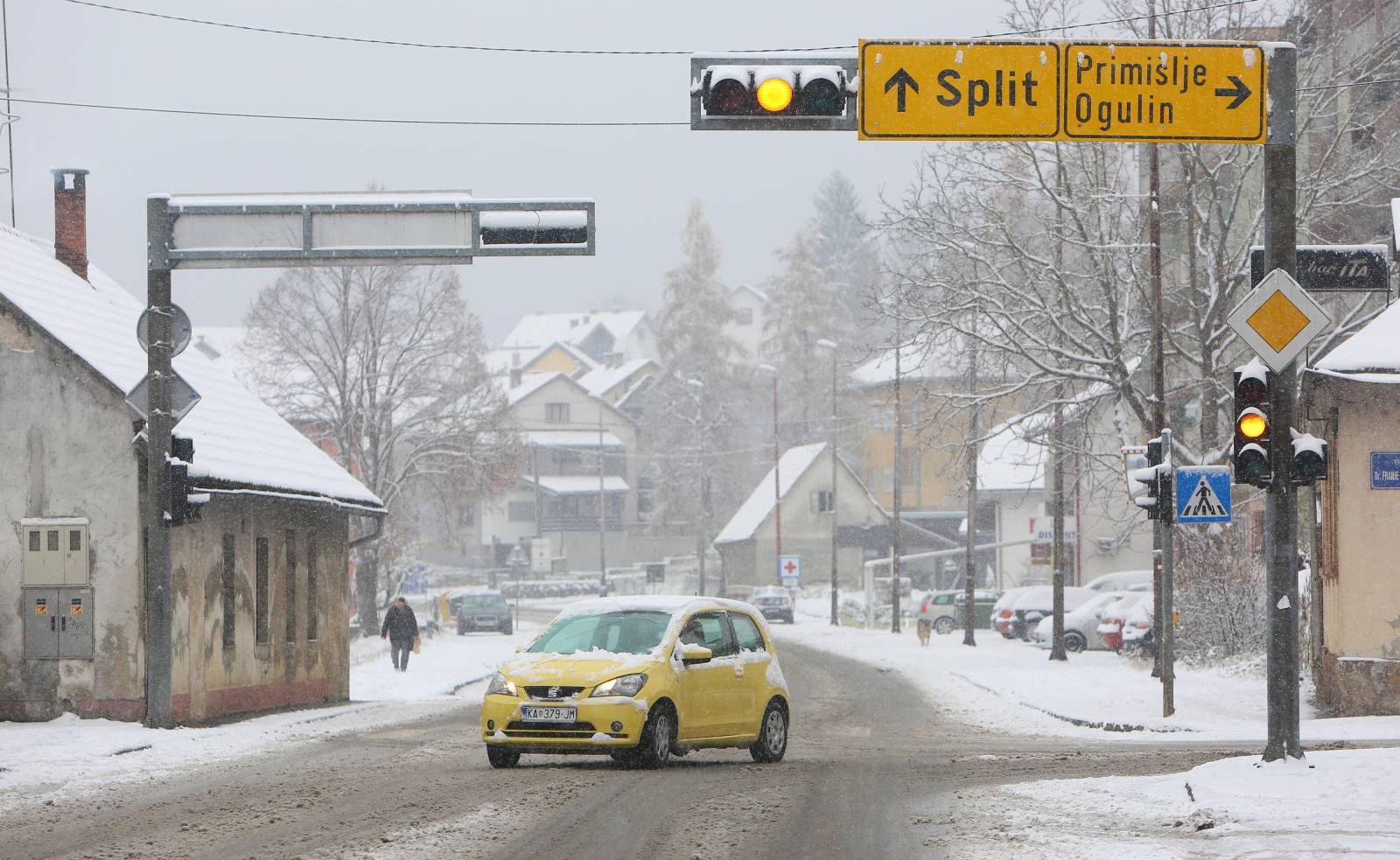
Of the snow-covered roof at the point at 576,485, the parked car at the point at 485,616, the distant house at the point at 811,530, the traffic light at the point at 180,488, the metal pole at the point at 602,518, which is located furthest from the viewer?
the snow-covered roof at the point at 576,485

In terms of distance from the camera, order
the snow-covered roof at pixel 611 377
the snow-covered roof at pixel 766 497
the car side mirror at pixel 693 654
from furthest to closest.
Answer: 1. the snow-covered roof at pixel 611 377
2. the snow-covered roof at pixel 766 497
3. the car side mirror at pixel 693 654

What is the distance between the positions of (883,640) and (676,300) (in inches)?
2424

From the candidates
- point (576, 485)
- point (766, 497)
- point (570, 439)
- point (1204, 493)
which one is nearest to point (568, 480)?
→ point (576, 485)

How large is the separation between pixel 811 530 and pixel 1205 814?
80376 millimetres

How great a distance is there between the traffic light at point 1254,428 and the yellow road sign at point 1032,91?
6.14ft

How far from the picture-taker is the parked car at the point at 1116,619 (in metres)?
41.3

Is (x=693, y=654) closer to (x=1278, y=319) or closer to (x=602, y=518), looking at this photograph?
(x=1278, y=319)

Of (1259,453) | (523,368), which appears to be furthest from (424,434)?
(523,368)

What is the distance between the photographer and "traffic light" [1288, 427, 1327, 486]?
13.4 metres

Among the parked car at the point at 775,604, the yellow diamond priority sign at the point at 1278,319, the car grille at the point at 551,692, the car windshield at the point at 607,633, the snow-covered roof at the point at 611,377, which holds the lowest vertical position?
the parked car at the point at 775,604

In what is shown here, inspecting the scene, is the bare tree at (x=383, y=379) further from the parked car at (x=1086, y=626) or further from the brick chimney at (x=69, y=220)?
the brick chimney at (x=69, y=220)

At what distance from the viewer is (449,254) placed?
19500 millimetres

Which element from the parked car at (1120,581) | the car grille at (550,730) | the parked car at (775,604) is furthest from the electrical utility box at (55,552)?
the parked car at (775,604)

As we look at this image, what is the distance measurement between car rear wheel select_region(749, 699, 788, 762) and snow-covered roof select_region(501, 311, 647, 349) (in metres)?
142
